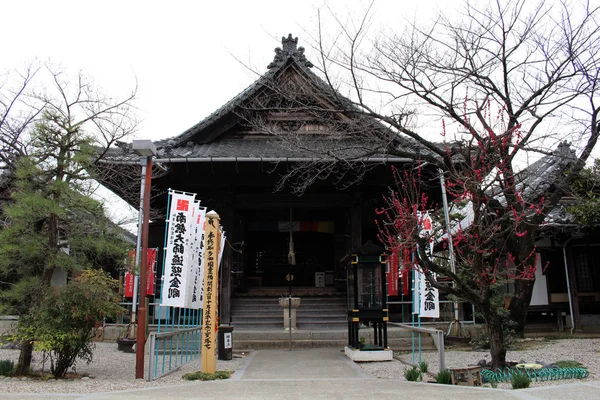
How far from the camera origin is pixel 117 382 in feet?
25.0

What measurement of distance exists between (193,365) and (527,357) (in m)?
7.18

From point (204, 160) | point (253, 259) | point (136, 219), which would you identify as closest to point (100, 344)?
point (136, 219)

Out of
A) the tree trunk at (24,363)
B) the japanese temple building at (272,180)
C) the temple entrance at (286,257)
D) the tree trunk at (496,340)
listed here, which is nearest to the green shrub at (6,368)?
the tree trunk at (24,363)

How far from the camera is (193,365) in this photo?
9.74m

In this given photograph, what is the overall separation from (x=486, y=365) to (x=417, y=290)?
3.82 meters

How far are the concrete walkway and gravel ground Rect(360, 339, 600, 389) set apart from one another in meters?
0.61

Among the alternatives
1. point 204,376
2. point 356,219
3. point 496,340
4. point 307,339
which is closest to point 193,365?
point 204,376

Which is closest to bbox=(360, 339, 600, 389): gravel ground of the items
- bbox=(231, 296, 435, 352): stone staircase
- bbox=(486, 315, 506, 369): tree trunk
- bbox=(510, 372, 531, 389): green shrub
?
bbox=(510, 372, 531, 389): green shrub

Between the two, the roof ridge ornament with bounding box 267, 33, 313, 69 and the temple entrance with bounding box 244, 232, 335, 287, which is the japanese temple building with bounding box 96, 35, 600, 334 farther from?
the temple entrance with bounding box 244, 232, 335, 287

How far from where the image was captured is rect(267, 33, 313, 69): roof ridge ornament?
15.2 meters

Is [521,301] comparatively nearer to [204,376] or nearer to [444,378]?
[444,378]

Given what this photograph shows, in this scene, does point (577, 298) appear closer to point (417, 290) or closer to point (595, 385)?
point (417, 290)

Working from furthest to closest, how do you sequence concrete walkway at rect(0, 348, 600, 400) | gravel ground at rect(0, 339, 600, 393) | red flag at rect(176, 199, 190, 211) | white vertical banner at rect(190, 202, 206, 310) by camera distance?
red flag at rect(176, 199, 190, 211), white vertical banner at rect(190, 202, 206, 310), gravel ground at rect(0, 339, 600, 393), concrete walkway at rect(0, 348, 600, 400)

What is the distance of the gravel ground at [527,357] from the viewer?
848cm
